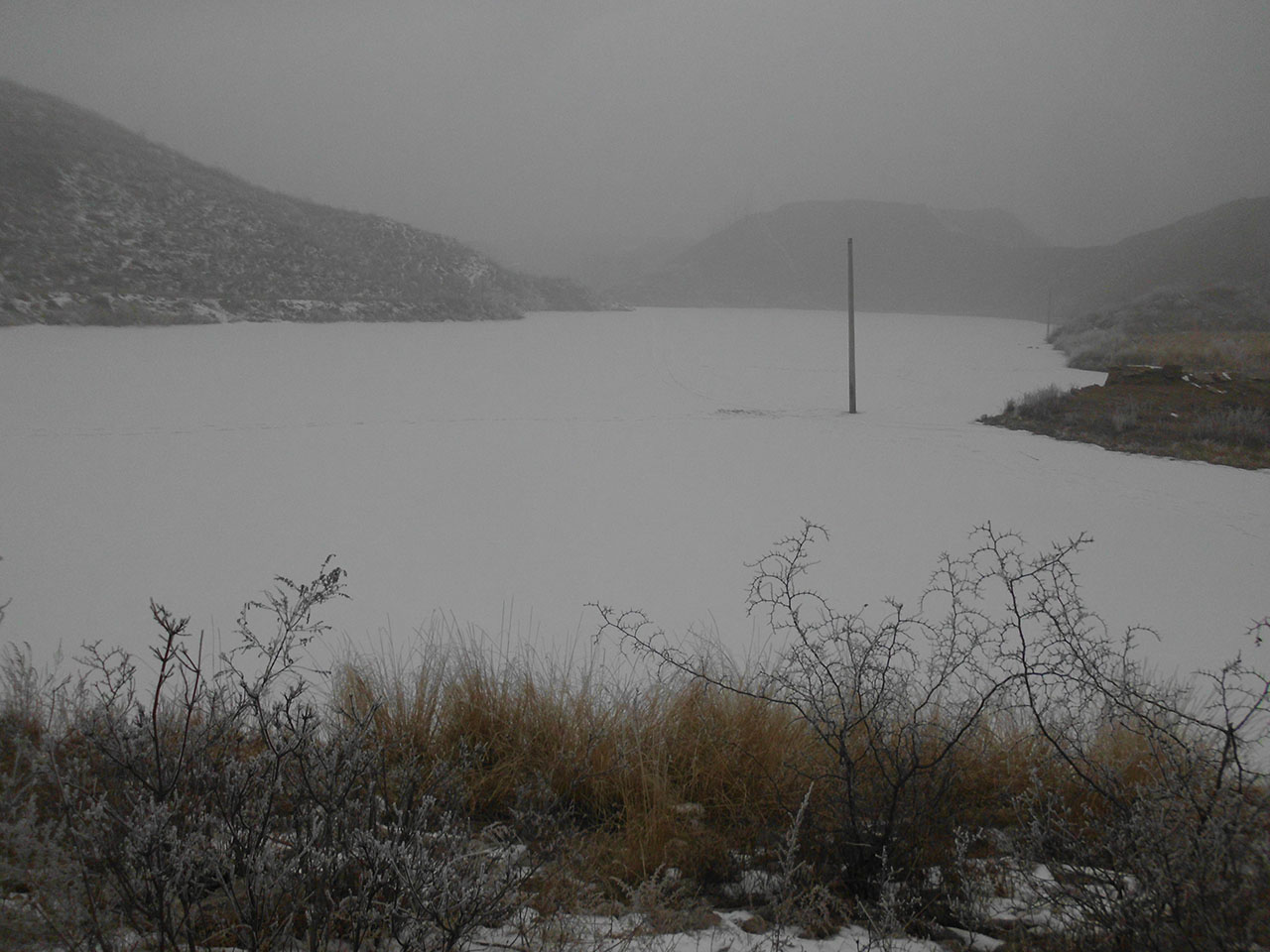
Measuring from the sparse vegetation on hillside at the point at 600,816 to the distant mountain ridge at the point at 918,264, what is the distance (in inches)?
2828

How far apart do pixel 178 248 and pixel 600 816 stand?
109ft

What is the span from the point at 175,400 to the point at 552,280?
104 ft

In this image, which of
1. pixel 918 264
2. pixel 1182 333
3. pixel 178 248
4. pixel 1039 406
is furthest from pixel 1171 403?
pixel 918 264

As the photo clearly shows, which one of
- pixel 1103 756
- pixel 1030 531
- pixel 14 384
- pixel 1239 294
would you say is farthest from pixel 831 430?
pixel 1239 294

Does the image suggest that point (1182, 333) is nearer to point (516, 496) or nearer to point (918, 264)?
point (516, 496)

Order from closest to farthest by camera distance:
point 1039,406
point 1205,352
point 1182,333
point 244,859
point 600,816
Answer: point 244,859, point 600,816, point 1039,406, point 1205,352, point 1182,333

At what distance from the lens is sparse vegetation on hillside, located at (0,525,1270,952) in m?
1.53

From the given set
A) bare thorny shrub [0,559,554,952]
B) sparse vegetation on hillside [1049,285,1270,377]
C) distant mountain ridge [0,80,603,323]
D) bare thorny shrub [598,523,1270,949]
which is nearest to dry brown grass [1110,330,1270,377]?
sparse vegetation on hillside [1049,285,1270,377]

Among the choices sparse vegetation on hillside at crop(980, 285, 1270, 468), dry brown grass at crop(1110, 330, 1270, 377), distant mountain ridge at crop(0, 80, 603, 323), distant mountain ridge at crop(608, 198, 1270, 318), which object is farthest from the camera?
distant mountain ridge at crop(608, 198, 1270, 318)

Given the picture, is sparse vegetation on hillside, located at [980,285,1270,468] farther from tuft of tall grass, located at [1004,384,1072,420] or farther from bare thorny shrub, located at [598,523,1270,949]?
bare thorny shrub, located at [598,523,1270,949]

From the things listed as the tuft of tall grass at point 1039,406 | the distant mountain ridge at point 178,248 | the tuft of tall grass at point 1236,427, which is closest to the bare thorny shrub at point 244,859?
the tuft of tall grass at point 1236,427

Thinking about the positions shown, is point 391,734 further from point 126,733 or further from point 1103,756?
point 1103,756

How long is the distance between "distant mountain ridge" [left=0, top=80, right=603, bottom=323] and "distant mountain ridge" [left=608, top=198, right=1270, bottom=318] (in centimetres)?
3955

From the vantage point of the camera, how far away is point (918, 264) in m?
111
